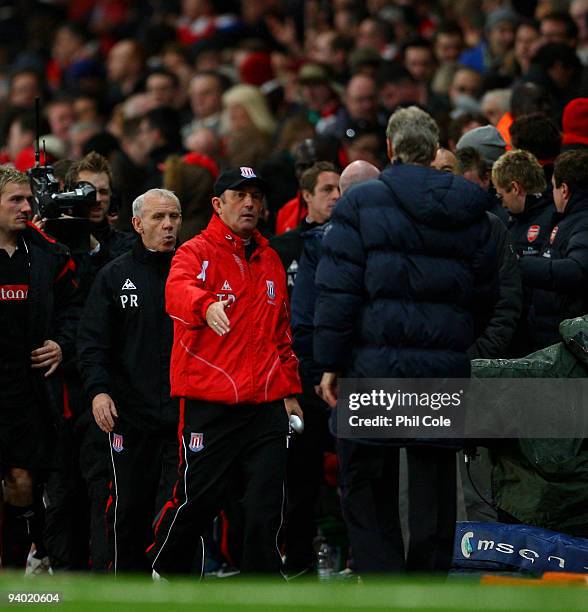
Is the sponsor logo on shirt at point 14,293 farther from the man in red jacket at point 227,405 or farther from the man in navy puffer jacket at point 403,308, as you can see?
the man in navy puffer jacket at point 403,308

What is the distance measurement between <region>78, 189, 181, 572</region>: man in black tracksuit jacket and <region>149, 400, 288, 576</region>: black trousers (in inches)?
25.4

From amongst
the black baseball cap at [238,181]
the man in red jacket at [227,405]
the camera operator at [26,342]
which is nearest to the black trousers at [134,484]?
the camera operator at [26,342]

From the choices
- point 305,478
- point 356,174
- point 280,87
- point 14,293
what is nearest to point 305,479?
point 305,478

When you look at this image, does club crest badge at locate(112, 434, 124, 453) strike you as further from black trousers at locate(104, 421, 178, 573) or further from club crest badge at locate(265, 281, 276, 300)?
club crest badge at locate(265, 281, 276, 300)

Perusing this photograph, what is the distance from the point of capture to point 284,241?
33.5 ft

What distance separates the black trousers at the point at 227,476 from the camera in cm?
818

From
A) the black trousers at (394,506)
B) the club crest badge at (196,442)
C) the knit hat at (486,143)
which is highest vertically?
the knit hat at (486,143)

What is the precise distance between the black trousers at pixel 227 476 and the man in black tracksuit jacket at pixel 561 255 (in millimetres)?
1710

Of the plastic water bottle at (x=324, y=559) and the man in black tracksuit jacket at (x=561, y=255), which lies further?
the plastic water bottle at (x=324, y=559)

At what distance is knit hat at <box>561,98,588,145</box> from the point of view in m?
10.2

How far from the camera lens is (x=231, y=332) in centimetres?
827

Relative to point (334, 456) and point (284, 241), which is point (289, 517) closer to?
point (334, 456)

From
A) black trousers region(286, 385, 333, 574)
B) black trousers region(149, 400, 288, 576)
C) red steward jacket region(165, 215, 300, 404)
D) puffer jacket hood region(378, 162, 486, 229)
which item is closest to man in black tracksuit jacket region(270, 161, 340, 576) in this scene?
black trousers region(286, 385, 333, 574)

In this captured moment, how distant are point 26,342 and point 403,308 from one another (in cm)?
241
